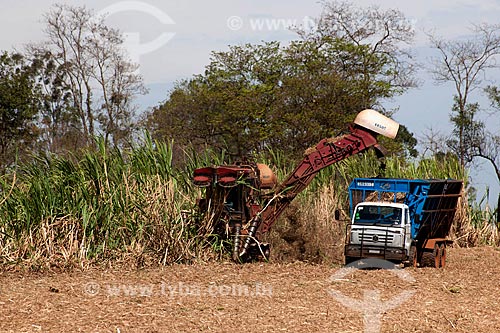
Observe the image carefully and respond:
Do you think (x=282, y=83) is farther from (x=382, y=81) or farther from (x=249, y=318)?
(x=249, y=318)

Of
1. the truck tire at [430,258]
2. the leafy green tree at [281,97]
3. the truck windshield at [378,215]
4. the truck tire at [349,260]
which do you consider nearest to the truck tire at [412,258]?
the truck tire at [430,258]

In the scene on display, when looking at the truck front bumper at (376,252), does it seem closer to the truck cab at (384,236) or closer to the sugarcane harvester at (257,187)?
the truck cab at (384,236)

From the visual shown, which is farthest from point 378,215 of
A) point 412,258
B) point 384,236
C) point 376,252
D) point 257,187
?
point 257,187

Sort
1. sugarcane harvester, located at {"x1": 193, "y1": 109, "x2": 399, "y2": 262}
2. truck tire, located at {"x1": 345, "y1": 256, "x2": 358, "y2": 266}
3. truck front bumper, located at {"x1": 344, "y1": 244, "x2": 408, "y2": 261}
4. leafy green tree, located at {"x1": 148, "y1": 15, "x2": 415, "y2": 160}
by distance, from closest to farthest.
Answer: sugarcane harvester, located at {"x1": 193, "y1": 109, "x2": 399, "y2": 262}
truck front bumper, located at {"x1": 344, "y1": 244, "x2": 408, "y2": 261}
truck tire, located at {"x1": 345, "y1": 256, "x2": 358, "y2": 266}
leafy green tree, located at {"x1": 148, "y1": 15, "x2": 415, "y2": 160}

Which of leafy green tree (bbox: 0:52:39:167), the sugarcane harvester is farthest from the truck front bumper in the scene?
leafy green tree (bbox: 0:52:39:167)

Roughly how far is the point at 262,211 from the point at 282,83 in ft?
67.1

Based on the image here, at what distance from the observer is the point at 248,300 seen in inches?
414

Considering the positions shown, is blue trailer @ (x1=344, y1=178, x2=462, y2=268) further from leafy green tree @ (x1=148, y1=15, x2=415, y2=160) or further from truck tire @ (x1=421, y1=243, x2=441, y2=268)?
leafy green tree @ (x1=148, y1=15, x2=415, y2=160)

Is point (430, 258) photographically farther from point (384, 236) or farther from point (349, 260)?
point (349, 260)

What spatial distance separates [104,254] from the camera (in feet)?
44.9

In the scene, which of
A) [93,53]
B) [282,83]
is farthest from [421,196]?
[93,53]

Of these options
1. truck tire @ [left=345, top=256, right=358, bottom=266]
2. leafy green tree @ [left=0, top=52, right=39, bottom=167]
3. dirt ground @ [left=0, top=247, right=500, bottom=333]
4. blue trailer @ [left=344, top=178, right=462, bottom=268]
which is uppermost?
leafy green tree @ [left=0, top=52, right=39, bottom=167]

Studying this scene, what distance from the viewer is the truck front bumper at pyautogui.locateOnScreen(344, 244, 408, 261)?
48.8ft

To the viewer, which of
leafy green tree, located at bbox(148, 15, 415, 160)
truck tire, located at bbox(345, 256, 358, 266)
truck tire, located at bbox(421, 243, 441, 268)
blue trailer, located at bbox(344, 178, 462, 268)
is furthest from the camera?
leafy green tree, located at bbox(148, 15, 415, 160)
